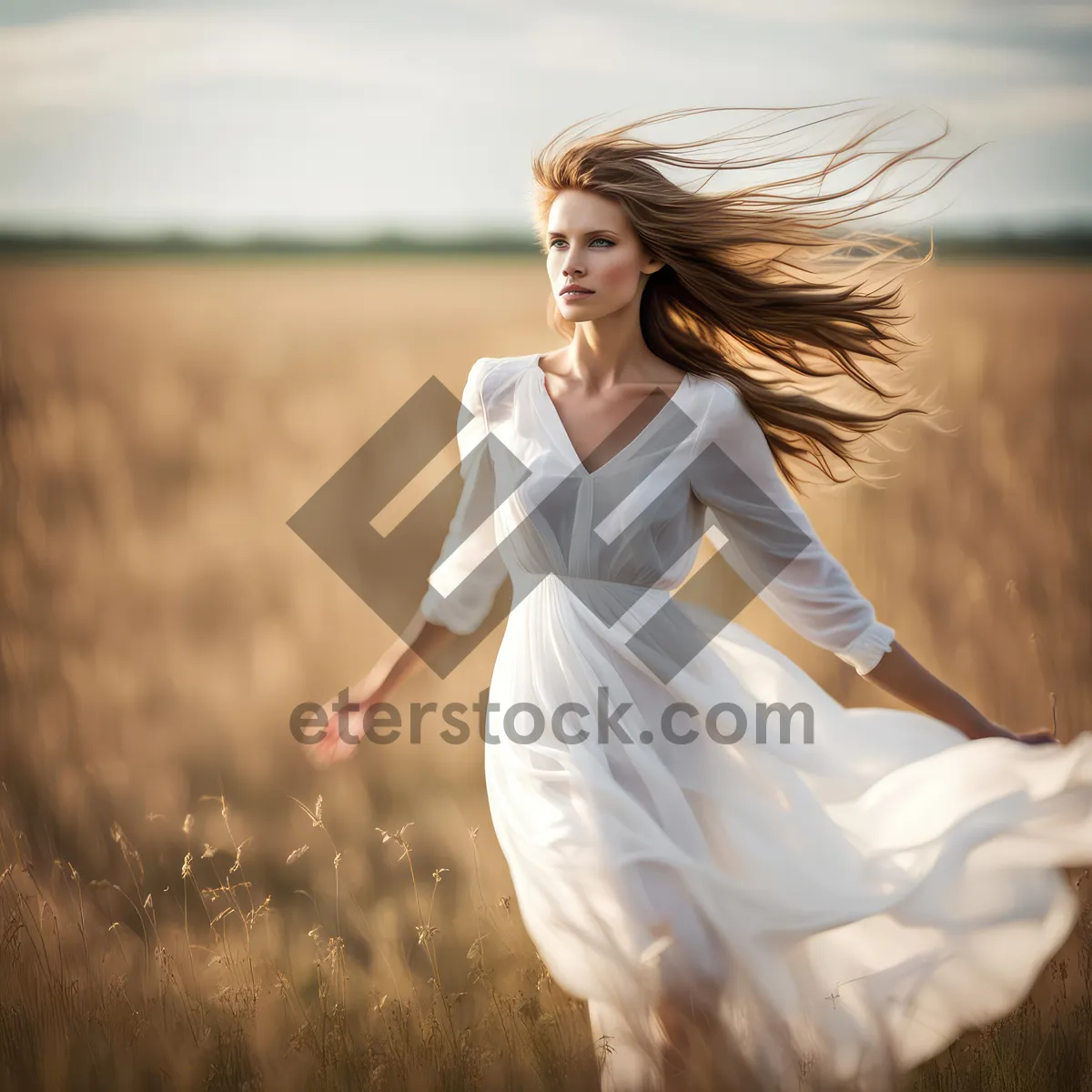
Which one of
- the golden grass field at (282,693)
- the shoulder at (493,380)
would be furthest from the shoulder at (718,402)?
the golden grass field at (282,693)

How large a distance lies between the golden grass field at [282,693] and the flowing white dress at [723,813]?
0.43 metres

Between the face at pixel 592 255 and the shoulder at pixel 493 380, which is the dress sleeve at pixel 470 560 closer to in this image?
the shoulder at pixel 493 380

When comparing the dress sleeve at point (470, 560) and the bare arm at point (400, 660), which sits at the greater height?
the dress sleeve at point (470, 560)

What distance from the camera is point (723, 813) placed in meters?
2.15

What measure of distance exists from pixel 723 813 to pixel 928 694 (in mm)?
434

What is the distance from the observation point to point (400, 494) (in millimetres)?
4547

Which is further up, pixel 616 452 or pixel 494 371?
pixel 494 371

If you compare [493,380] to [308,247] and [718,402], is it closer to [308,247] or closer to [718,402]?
[718,402]

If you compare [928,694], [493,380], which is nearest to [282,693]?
[493,380]

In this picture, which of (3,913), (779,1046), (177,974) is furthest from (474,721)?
(779,1046)

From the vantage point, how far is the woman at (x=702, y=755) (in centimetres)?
203

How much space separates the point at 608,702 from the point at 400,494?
8.45 feet

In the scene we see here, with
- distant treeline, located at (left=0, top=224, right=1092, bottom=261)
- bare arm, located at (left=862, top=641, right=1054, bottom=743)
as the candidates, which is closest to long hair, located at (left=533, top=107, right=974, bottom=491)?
bare arm, located at (left=862, top=641, right=1054, bottom=743)

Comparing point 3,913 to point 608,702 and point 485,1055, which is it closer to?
point 485,1055
